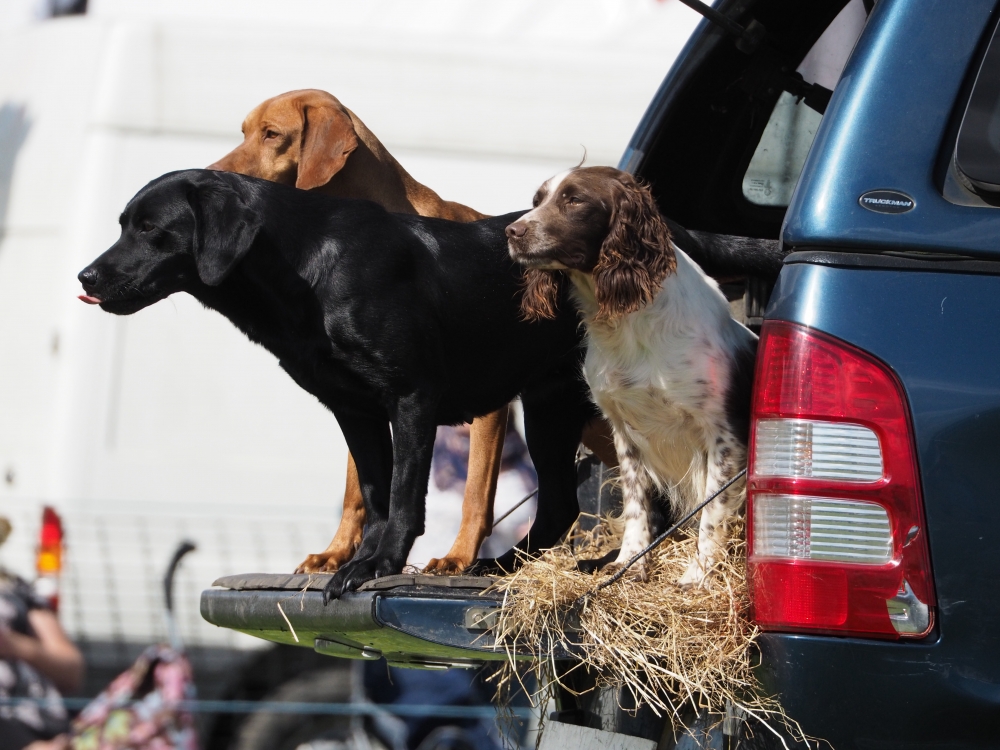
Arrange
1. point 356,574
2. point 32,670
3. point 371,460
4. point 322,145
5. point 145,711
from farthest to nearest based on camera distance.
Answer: point 145,711
point 32,670
point 322,145
point 371,460
point 356,574

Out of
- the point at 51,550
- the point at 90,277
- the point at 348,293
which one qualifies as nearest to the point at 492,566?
the point at 348,293

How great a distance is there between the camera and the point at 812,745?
2.36 meters

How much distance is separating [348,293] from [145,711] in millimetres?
4210

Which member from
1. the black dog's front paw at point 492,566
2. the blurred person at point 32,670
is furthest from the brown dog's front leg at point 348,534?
the blurred person at point 32,670

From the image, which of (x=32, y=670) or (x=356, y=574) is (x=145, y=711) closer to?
(x=32, y=670)

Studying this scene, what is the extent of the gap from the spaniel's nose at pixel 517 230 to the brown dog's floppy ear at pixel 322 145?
0.76 m

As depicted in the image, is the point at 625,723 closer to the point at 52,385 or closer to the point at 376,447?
the point at 376,447

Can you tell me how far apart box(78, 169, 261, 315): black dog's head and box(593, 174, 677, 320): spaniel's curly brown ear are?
0.89m

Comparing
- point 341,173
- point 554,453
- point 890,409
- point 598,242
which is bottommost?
point 554,453

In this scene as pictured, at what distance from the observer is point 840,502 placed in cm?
233

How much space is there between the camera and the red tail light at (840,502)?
7.52 feet

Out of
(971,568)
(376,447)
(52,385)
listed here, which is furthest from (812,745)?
(52,385)

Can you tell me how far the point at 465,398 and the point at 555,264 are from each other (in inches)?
19.5

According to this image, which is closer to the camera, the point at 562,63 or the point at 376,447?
the point at 376,447
